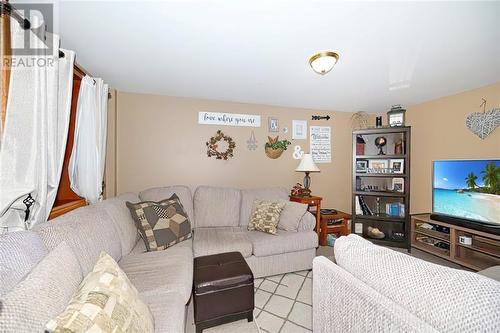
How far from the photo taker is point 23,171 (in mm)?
1190

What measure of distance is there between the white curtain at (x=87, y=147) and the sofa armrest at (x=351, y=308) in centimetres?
226

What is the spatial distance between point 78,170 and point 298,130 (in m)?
3.02

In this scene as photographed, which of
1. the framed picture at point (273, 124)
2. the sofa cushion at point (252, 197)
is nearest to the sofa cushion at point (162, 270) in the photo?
the sofa cushion at point (252, 197)

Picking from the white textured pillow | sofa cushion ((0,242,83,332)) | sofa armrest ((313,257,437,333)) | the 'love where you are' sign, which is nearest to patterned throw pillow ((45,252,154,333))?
sofa cushion ((0,242,83,332))

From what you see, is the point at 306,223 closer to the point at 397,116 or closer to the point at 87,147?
the point at 397,116

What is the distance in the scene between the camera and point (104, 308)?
707 millimetres

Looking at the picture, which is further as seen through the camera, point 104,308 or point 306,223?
point 306,223

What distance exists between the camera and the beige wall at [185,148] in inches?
108

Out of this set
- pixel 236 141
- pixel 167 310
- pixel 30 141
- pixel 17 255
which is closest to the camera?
pixel 17 255

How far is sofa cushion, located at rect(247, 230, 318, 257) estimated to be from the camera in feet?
7.08

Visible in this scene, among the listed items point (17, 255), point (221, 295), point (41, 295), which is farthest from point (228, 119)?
point (41, 295)

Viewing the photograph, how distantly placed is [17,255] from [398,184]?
13.7 feet

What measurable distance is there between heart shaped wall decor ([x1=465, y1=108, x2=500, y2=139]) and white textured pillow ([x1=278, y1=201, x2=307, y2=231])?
2.43 m

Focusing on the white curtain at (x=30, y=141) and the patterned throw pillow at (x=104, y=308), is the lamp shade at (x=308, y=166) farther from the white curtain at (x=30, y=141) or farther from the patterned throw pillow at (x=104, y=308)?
the white curtain at (x=30, y=141)
